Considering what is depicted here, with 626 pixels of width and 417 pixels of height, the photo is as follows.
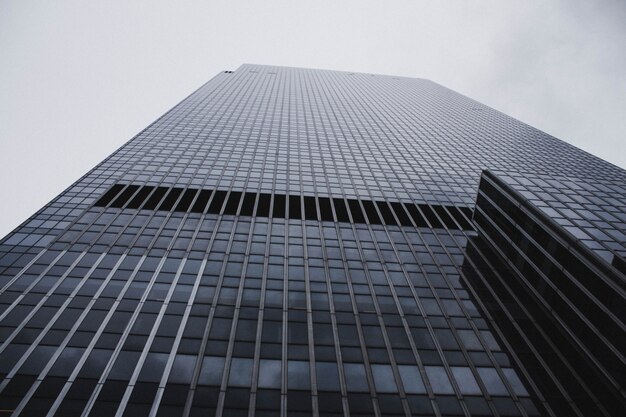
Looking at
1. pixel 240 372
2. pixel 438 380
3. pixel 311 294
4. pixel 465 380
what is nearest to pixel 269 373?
pixel 240 372

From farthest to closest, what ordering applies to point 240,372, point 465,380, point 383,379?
point 465,380 < point 383,379 < point 240,372

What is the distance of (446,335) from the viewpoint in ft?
96.2

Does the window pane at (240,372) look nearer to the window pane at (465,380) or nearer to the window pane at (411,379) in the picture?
the window pane at (411,379)

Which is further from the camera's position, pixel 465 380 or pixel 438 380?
pixel 465 380

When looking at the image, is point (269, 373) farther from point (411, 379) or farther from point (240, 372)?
point (411, 379)

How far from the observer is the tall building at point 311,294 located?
24047 millimetres

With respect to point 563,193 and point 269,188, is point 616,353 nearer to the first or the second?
point 563,193

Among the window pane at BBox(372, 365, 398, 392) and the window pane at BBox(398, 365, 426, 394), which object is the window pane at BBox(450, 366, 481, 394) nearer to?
the window pane at BBox(398, 365, 426, 394)

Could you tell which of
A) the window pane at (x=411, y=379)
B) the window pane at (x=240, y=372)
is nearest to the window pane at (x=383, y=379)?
the window pane at (x=411, y=379)

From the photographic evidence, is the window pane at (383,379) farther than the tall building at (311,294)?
Yes

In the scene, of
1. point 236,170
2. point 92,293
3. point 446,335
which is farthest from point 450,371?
point 236,170

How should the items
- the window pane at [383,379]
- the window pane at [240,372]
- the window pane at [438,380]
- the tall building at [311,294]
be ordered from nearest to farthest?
the tall building at [311,294], the window pane at [240,372], the window pane at [383,379], the window pane at [438,380]

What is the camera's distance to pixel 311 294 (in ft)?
106

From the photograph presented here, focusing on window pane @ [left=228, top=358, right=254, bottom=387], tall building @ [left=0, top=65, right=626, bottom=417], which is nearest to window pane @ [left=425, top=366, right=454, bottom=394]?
tall building @ [left=0, top=65, right=626, bottom=417]
